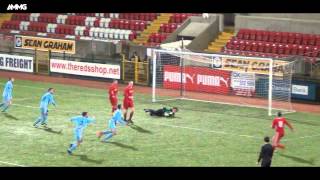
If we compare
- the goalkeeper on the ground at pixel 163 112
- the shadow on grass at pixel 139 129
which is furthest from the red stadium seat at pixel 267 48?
the shadow on grass at pixel 139 129

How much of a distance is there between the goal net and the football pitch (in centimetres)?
155

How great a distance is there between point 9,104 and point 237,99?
11.5 meters

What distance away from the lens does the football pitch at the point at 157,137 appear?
925 inches

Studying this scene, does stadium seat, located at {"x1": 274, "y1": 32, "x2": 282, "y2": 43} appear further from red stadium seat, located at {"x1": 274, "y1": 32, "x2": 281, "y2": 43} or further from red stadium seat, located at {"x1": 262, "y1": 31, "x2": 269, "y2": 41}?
red stadium seat, located at {"x1": 262, "y1": 31, "x2": 269, "y2": 41}

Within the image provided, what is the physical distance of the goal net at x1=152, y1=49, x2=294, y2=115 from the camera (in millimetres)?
34406

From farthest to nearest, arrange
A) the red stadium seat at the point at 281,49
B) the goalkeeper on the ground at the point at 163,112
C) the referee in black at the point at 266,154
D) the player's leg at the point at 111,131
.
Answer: the red stadium seat at the point at 281,49
the goalkeeper on the ground at the point at 163,112
the player's leg at the point at 111,131
the referee in black at the point at 266,154

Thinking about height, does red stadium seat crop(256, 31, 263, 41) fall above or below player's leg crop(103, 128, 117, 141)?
above

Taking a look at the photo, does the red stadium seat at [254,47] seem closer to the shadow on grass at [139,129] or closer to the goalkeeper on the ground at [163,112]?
the goalkeeper on the ground at [163,112]

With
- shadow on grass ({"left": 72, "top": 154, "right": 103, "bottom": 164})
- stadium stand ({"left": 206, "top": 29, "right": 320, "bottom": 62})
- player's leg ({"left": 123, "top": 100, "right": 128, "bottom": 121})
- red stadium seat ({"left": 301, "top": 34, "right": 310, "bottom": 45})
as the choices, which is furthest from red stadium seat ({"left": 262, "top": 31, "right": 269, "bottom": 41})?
shadow on grass ({"left": 72, "top": 154, "right": 103, "bottom": 164})

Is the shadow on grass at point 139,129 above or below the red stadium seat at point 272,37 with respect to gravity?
below

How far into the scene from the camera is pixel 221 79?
37.4 metres

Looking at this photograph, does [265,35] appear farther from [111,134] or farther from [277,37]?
[111,134]

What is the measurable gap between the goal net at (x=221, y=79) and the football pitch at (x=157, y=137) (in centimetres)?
155
